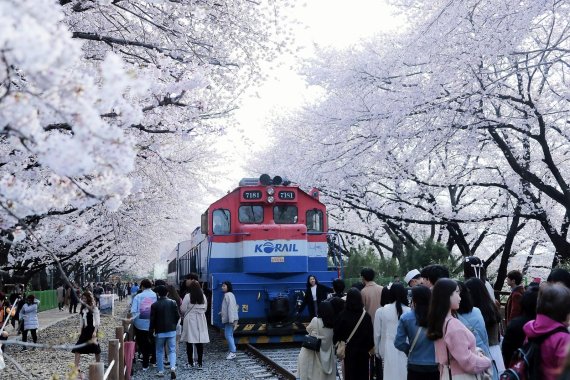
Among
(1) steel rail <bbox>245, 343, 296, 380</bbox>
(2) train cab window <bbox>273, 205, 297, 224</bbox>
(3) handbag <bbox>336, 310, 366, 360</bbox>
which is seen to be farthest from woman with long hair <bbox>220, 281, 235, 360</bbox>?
(3) handbag <bbox>336, 310, 366, 360</bbox>

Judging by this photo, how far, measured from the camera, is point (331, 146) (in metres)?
15.1

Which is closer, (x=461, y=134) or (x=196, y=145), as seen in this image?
(x=461, y=134)

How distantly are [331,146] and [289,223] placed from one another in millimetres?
2257

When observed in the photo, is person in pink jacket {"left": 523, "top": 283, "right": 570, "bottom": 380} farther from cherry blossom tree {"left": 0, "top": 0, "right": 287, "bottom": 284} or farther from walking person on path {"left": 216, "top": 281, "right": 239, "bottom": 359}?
walking person on path {"left": 216, "top": 281, "right": 239, "bottom": 359}

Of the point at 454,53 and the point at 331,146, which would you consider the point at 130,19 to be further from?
the point at 331,146

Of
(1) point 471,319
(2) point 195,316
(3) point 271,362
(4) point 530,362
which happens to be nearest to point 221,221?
(2) point 195,316

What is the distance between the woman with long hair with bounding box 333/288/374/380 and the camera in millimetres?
6676

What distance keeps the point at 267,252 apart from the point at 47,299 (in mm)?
29581

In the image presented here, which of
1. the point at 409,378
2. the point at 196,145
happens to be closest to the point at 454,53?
the point at 409,378

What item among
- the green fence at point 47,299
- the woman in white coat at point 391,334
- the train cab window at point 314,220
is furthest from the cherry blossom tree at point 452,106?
the green fence at point 47,299

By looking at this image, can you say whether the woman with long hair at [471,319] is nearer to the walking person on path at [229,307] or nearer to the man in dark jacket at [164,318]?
the man in dark jacket at [164,318]

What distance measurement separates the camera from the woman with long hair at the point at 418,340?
5.21 meters

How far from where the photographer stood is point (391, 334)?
6406 mm

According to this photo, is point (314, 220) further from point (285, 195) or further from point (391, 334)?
point (391, 334)
